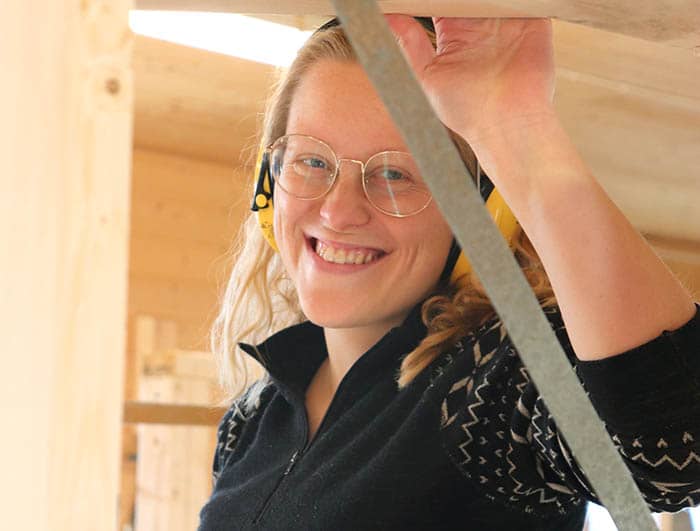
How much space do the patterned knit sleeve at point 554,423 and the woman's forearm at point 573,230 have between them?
3cm

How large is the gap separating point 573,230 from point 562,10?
0.17m

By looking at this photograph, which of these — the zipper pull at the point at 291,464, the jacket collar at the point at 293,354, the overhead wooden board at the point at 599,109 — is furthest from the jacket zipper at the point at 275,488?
the overhead wooden board at the point at 599,109

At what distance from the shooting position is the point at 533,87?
934 millimetres

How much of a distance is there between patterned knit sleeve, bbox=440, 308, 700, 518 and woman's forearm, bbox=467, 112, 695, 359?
1.3 inches

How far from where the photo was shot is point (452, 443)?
125 centimetres

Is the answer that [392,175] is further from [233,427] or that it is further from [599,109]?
[599,109]

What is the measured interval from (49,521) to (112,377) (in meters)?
0.08

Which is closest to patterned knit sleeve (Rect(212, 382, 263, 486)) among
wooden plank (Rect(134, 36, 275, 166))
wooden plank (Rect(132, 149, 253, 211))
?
wooden plank (Rect(134, 36, 275, 166))

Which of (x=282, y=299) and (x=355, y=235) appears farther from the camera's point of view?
(x=282, y=299)

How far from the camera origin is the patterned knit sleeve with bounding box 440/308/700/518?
3.09ft

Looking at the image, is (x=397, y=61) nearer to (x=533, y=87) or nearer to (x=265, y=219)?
(x=533, y=87)

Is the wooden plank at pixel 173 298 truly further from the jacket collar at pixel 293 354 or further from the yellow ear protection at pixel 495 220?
the yellow ear protection at pixel 495 220

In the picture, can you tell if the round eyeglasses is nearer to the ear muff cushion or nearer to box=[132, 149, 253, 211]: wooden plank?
the ear muff cushion

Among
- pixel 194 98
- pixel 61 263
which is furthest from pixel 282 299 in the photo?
pixel 194 98
